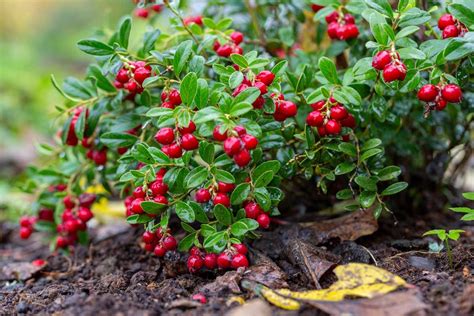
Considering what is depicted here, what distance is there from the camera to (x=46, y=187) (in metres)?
3.02

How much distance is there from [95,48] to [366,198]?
127 cm

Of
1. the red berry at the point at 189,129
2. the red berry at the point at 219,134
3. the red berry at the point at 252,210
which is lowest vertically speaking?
the red berry at the point at 252,210

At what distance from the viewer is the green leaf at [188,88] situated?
6.63ft

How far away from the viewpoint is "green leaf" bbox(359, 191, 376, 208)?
228 cm

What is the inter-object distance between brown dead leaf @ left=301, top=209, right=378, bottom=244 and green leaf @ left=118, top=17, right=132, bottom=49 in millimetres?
1180

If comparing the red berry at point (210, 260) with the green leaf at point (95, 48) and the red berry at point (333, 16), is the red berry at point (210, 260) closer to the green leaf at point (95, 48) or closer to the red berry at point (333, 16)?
the green leaf at point (95, 48)

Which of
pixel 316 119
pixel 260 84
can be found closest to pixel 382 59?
pixel 316 119

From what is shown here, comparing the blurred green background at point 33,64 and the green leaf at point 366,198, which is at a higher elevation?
the blurred green background at point 33,64

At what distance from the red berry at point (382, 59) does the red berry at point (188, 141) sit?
0.72m

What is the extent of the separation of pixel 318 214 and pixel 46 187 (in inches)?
57.3

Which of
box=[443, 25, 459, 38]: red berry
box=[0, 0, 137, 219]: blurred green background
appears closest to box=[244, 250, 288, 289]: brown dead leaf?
box=[443, 25, 459, 38]: red berry

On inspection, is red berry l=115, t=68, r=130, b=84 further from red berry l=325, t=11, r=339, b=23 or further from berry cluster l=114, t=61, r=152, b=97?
red berry l=325, t=11, r=339, b=23

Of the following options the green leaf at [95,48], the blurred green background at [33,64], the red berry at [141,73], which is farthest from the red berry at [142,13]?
the red berry at [141,73]

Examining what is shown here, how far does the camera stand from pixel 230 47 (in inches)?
94.6
